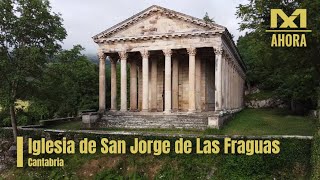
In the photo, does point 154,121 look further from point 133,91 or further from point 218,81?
point 133,91

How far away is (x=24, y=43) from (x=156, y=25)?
1343 centimetres

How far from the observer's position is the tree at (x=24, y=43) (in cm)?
2370

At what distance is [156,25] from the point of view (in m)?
34.0

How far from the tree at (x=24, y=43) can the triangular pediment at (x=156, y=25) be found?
32.5 feet

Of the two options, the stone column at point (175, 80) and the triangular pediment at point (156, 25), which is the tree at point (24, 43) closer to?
the triangular pediment at point (156, 25)

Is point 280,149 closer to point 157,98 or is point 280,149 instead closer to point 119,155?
point 119,155

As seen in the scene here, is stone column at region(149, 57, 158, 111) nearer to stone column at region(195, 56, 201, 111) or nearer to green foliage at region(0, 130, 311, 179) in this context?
stone column at region(195, 56, 201, 111)

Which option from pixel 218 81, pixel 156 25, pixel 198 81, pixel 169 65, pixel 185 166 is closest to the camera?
pixel 185 166

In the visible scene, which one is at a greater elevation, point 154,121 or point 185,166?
point 154,121

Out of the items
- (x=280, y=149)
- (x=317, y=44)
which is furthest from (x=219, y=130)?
(x=317, y=44)

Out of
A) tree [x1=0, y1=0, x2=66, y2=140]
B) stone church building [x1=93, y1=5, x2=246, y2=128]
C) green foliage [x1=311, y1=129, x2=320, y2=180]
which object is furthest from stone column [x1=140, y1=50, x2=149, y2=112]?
green foliage [x1=311, y1=129, x2=320, y2=180]

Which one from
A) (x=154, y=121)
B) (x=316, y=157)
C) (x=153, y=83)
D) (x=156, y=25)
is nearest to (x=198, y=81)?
(x=153, y=83)

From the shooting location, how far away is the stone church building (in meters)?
32.0

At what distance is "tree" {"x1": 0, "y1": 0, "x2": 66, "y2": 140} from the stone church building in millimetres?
10028
